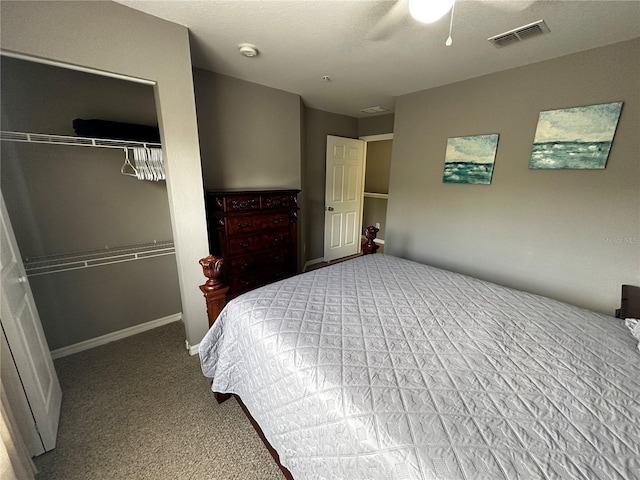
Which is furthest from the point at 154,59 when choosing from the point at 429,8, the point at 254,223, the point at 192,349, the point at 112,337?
the point at 112,337

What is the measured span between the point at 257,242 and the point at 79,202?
145 centimetres

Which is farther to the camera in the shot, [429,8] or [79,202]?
[79,202]

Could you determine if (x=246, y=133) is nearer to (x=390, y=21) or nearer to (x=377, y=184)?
(x=390, y=21)

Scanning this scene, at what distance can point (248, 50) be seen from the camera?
6.39ft

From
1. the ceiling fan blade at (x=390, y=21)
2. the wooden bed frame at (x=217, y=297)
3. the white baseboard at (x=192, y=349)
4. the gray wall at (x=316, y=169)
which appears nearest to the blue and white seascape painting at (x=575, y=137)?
the wooden bed frame at (x=217, y=297)

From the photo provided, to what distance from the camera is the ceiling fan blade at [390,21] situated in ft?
4.78

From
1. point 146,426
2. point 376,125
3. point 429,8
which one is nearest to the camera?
point 429,8

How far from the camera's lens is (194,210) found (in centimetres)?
193

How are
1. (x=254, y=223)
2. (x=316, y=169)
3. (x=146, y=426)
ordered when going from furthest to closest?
(x=316, y=169)
(x=254, y=223)
(x=146, y=426)

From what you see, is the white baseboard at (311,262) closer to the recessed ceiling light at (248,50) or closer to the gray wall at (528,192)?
the gray wall at (528,192)

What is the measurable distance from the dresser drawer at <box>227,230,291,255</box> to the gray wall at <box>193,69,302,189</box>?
69 cm

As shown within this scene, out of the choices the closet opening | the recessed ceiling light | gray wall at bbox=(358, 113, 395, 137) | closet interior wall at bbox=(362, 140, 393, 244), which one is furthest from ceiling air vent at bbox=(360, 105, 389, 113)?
the recessed ceiling light

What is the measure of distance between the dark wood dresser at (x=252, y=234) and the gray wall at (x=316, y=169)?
0.97 m

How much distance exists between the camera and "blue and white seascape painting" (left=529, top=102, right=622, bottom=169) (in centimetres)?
185
